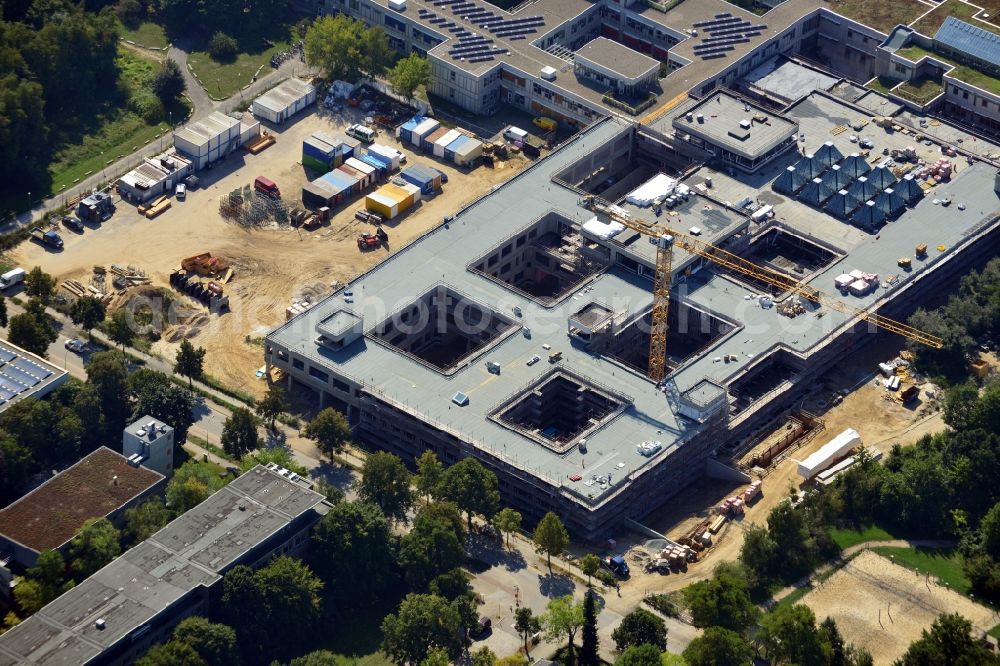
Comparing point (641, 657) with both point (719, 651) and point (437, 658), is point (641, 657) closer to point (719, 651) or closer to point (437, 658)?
point (719, 651)

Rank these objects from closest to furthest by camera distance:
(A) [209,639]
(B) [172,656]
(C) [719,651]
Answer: (B) [172,656], (C) [719,651], (A) [209,639]

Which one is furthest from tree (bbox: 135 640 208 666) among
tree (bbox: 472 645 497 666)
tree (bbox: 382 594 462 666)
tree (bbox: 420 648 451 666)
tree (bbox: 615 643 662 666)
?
tree (bbox: 615 643 662 666)

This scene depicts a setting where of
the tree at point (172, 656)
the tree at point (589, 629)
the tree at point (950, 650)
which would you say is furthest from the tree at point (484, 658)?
the tree at point (950, 650)

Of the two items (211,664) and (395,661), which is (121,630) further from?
(395,661)

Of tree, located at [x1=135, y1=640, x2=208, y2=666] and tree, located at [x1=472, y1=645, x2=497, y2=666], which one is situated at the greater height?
tree, located at [x1=135, y1=640, x2=208, y2=666]

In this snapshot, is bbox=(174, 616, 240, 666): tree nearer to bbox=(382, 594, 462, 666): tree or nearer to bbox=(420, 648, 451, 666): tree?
bbox=(382, 594, 462, 666): tree

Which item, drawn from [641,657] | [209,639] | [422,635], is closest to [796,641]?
[641,657]

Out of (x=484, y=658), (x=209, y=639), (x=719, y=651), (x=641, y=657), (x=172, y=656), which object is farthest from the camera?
(x=484, y=658)
